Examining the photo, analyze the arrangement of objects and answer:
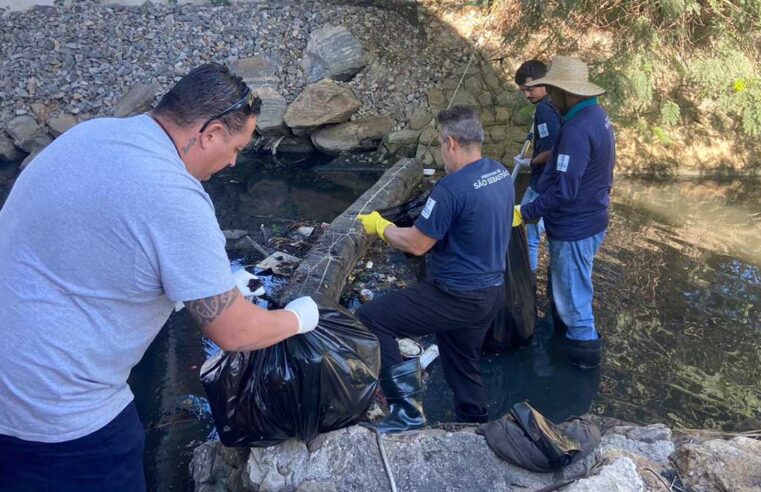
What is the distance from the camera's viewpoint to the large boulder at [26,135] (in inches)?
365

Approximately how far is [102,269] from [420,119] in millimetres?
7950

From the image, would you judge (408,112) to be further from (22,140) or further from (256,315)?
(256,315)

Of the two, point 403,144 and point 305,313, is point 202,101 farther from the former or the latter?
point 403,144

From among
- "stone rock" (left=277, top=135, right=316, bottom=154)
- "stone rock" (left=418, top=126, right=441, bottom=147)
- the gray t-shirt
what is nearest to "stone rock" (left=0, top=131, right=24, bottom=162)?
"stone rock" (left=277, top=135, right=316, bottom=154)

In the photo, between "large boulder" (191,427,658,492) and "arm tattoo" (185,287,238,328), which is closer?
"arm tattoo" (185,287,238,328)

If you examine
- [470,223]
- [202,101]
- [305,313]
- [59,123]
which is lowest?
[59,123]

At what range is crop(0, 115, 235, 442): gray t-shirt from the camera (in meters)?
1.58

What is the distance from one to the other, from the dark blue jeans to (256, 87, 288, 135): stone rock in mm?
7714

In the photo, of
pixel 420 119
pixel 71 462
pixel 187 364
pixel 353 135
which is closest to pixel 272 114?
pixel 353 135

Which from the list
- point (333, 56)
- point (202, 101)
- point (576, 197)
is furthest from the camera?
point (333, 56)

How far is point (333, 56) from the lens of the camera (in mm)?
9844

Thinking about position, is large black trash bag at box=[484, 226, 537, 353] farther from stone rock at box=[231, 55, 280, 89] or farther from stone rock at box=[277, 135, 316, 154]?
stone rock at box=[231, 55, 280, 89]

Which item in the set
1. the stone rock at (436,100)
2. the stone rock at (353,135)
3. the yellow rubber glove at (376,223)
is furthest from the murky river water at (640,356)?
the stone rock at (436,100)

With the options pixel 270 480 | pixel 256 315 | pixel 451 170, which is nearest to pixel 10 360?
pixel 256 315
